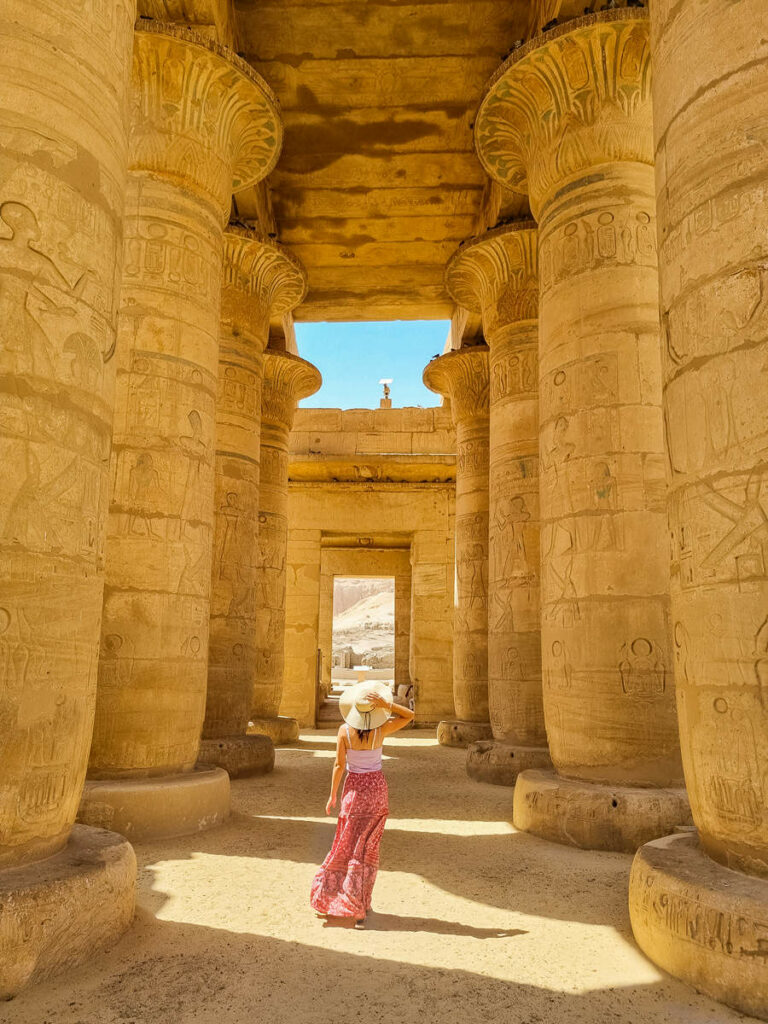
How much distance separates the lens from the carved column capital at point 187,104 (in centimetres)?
671

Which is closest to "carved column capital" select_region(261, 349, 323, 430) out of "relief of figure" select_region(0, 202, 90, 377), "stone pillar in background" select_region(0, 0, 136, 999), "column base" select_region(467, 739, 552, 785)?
"column base" select_region(467, 739, 552, 785)

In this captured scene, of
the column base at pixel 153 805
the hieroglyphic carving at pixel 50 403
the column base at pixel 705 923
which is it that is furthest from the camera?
the column base at pixel 153 805

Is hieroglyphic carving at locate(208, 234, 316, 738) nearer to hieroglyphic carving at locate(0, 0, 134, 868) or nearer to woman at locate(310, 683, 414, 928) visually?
woman at locate(310, 683, 414, 928)

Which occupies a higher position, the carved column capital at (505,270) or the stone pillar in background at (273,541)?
the carved column capital at (505,270)

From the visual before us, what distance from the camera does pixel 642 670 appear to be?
5926mm

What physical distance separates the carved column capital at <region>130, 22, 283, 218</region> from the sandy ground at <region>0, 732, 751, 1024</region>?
17.2 ft

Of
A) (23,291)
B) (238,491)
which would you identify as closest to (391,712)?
(23,291)

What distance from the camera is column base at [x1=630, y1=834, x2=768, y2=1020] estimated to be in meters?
2.92

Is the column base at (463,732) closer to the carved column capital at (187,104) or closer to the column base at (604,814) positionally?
the column base at (604,814)

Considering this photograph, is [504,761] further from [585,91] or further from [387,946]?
[585,91]

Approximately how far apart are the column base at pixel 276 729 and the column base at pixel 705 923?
9615 millimetres

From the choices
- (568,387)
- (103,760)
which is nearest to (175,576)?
(103,760)

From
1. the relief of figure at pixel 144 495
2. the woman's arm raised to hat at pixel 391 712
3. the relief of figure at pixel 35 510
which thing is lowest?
the woman's arm raised to hat at pixel 391 712

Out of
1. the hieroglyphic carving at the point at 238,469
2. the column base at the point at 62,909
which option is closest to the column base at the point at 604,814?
the column base at the point at 62,909
